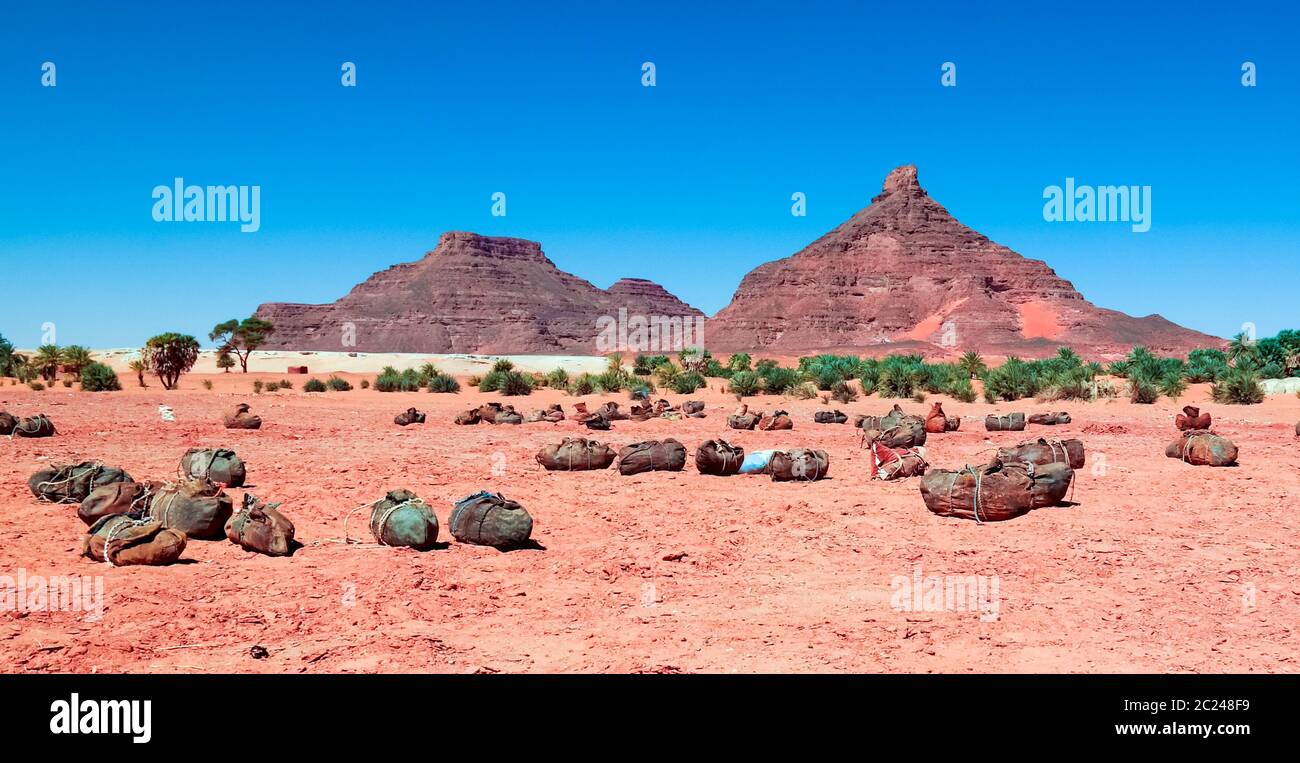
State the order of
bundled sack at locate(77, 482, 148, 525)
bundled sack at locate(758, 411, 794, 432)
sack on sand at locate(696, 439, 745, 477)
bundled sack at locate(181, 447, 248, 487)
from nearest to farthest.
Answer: bundled sack at locate(77, 482, 148, 525)
bundled sack at locate(181, 447, 248, 487)
sack on sand at locate(696, 439, 745, 477)
bundled sack at locate(758, 411, 794, 432)

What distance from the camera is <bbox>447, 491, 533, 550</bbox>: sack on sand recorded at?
7.74 meters

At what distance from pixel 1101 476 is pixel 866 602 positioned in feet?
21.0

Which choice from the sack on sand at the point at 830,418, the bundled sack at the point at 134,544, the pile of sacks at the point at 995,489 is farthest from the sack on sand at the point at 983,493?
the sack on sand at the point at 830,418

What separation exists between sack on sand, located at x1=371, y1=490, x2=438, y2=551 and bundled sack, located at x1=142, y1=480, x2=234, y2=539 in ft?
4.14

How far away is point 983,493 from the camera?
8.76m

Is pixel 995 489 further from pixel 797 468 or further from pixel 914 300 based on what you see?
pixel 914 300

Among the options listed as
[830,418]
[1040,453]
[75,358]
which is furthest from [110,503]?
[75,358]

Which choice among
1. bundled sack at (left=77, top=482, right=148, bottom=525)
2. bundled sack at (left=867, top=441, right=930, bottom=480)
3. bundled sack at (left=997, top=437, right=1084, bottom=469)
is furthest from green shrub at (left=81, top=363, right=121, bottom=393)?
bundled sack at (left=997, top=437, right=1084, bottom=469)

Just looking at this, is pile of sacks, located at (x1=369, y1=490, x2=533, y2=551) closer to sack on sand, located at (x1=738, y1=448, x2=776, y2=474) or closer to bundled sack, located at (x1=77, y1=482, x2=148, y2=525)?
bundled sack, located at (x1=77, y1=482, x2=148, y2=525)

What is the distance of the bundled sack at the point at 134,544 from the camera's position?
686 cm

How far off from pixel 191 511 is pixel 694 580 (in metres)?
4.24

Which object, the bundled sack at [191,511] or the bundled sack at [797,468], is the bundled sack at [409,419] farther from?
the bundled sack at [191,511]

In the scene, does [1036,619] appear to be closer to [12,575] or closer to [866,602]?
[866,602]
